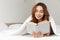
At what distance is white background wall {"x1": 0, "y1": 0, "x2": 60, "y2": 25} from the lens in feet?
7.80

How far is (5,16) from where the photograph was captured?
2.40m

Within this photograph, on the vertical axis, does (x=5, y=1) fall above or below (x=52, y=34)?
above

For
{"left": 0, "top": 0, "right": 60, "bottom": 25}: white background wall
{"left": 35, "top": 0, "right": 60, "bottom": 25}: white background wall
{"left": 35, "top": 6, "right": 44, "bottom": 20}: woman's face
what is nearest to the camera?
→ {"left": 35, "top": 6, "right": 44, "bottom": 20}: woman's face

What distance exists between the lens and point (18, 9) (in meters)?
2.61

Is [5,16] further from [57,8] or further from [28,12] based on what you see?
[57,8]

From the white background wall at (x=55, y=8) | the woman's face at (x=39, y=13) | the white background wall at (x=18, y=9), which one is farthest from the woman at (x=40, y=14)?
the white background wall at (x=55, y=8)

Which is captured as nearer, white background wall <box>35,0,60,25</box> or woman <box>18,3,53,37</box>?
woman <box>18,3,53,37</box>

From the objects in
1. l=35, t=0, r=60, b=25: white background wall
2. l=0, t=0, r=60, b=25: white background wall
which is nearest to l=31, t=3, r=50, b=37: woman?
l=0, t=0, r=60, b=25: white background wall

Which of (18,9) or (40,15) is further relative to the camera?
(18,9)

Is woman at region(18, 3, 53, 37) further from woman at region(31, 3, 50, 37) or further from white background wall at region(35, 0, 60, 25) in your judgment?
white background wall at region(35, 0, 60, 25)

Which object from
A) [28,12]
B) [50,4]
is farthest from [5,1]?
[50,4]

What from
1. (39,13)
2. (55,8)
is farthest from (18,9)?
(39,13)

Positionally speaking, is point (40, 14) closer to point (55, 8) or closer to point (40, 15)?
point (40, 15)

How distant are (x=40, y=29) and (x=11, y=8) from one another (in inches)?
58.5
